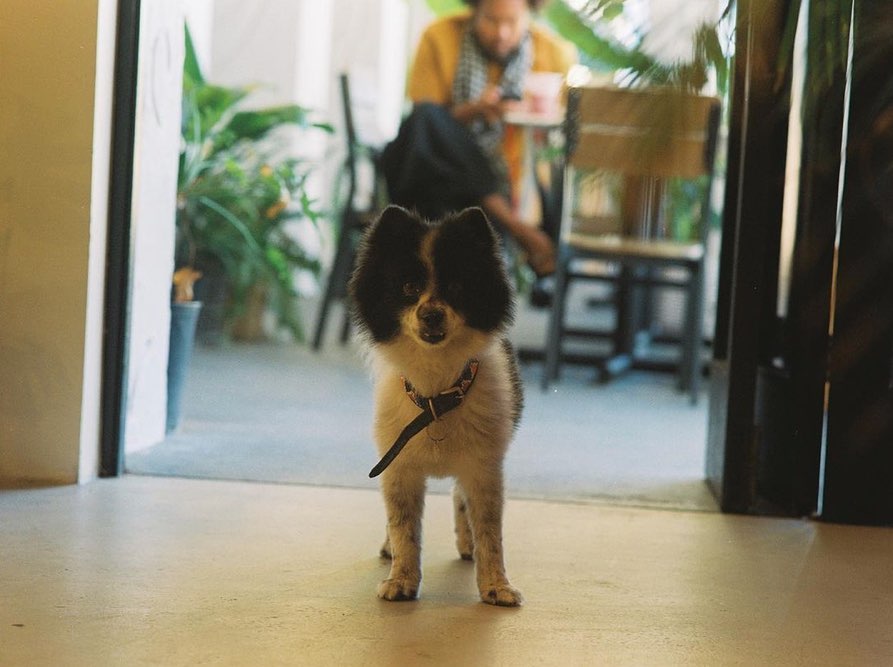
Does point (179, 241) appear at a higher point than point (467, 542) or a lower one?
higher

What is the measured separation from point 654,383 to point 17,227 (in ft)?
10.7

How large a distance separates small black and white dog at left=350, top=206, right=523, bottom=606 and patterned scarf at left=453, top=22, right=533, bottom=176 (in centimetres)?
350

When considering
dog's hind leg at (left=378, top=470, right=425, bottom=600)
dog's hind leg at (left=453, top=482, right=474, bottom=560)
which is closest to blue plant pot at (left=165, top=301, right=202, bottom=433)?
dog's hind leg at (left=453, top=482, right=474, bottom=560)

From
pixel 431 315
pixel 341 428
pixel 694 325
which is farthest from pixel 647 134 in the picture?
pixel 694 325

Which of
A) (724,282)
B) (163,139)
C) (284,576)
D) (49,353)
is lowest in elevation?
(284,576)

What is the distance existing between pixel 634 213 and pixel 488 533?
140 cm

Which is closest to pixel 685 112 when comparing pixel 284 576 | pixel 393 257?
pixel 393 257

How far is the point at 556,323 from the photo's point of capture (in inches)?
182

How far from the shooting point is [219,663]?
1534mm

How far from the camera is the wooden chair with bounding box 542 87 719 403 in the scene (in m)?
0.51

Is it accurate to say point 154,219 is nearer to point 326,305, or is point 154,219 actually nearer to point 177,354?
point 177,354

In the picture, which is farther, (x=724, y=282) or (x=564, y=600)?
(x=724, y=282)

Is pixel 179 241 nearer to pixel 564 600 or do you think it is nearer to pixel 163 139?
pixel 163 139

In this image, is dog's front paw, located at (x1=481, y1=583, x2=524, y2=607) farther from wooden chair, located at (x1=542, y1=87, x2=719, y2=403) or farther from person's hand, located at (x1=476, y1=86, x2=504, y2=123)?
person's hand, located at (x1=476, y1=86, x2=504, y2=123)
